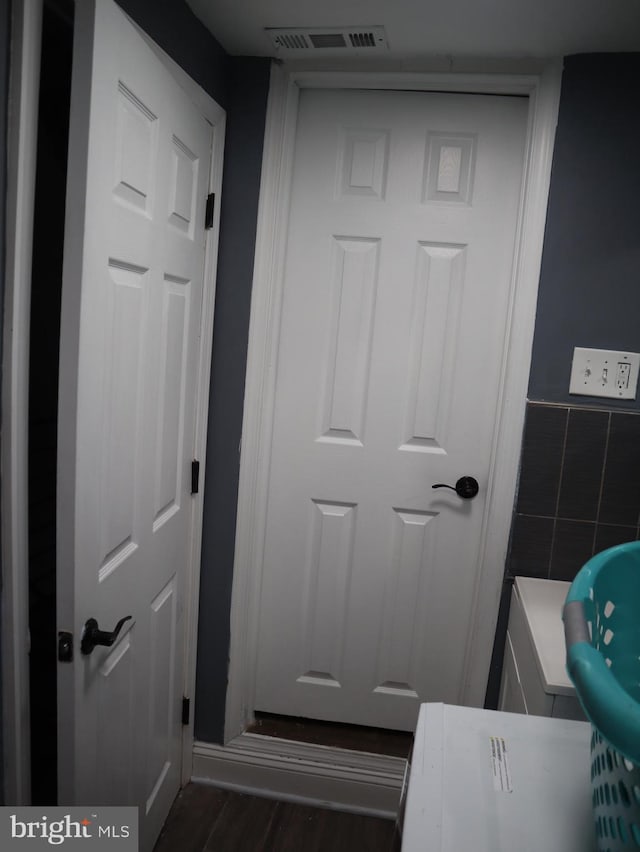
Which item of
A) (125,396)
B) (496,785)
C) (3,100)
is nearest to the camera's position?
(496,785)

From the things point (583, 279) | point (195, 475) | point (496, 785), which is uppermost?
point (583, 279)

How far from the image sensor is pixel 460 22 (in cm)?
152

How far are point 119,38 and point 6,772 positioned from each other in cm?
135

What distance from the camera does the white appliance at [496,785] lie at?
0.72 m

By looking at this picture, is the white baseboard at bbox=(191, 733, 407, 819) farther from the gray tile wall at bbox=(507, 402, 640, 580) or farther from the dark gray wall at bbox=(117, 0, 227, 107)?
the dark gray wall at bbox=(117, 0, 227, 107)

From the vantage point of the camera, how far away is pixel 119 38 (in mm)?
1144

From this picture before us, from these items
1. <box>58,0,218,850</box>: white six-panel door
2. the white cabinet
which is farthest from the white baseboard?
the white cabinet

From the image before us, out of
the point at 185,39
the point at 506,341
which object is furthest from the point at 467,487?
the point at 185,39

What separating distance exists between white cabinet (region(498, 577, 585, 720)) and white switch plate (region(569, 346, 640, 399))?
57 centimetres

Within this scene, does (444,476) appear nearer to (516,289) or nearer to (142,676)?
(516,289)

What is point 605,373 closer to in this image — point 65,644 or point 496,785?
point 496,785

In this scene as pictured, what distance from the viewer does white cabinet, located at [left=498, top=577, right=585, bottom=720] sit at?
4.43 feet

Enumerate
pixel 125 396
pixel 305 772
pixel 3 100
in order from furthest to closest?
pixel 305 772 < pixel 125 396 < pixel 3 100

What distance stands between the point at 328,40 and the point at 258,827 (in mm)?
2297
